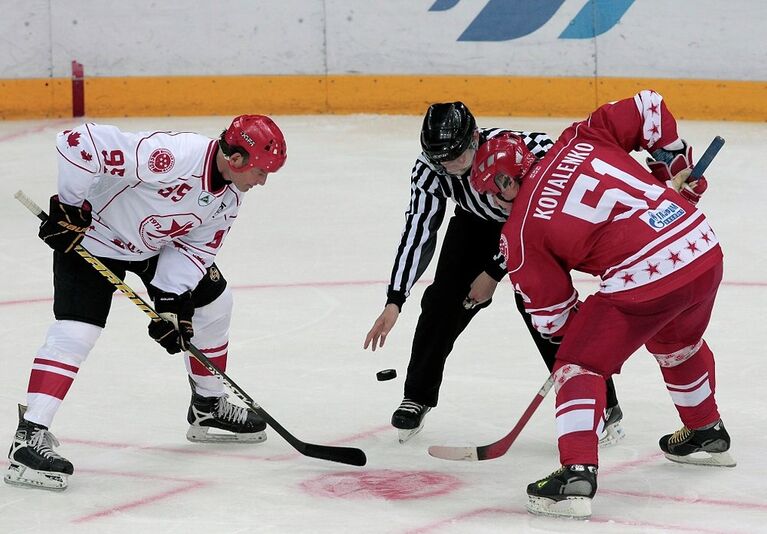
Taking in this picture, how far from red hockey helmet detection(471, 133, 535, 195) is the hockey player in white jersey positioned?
1.83 feet

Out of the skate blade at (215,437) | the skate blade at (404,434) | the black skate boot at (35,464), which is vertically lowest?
the black skate boot at (35,464)

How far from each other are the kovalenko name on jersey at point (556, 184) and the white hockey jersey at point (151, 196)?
0.93 meters

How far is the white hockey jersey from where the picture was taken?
11.1ft

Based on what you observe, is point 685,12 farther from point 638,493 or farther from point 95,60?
point 638,493

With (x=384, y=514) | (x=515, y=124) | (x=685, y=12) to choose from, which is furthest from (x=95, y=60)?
(x=384, y=514)

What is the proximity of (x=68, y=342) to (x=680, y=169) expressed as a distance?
1.66 m

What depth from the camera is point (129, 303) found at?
5.48 metres

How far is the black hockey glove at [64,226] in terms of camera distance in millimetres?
3355

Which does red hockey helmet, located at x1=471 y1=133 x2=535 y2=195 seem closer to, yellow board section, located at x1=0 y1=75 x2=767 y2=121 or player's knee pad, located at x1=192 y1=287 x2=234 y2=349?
player's knee pad, located at x1=192 y1=287 x2=234 y2=349

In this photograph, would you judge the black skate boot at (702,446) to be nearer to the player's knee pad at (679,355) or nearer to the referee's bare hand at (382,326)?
the player's knee pad at (679,355)

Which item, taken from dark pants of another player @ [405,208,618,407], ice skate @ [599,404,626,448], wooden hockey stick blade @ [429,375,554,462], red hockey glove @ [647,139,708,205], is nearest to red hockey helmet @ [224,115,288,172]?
dark pants of another player @ [405,208,618,407]

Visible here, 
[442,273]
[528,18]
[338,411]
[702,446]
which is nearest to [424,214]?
[442,273]

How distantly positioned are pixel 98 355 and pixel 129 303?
2.53ft

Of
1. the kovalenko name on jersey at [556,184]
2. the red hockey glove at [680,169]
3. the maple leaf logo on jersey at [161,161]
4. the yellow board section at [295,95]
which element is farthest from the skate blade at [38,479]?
the yellow board section at [295,95]
